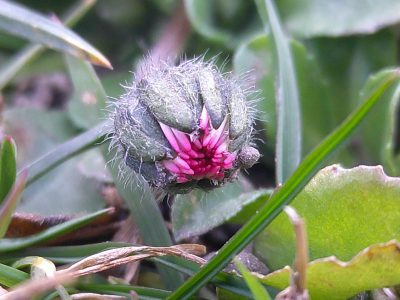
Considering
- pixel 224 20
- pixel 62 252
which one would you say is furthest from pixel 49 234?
pixel 224 20

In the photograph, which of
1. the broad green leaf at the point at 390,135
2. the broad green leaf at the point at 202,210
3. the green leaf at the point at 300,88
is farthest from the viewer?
the green leaf at the point at 300,88

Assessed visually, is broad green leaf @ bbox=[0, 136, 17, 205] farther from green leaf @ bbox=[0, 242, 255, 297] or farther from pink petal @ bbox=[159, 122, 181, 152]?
pink petal @ bbox=[159, 122, 181, 152]

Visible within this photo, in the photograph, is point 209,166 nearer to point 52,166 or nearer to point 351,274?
point 351,274

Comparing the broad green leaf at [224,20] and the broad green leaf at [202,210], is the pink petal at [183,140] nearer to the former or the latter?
the broad green leaf at [202,210]

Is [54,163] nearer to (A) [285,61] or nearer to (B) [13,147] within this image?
(B) [13,147]

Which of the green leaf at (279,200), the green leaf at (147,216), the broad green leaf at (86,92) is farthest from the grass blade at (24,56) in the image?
the green leaf at (279,200)

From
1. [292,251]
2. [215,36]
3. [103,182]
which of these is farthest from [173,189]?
[215,36]
